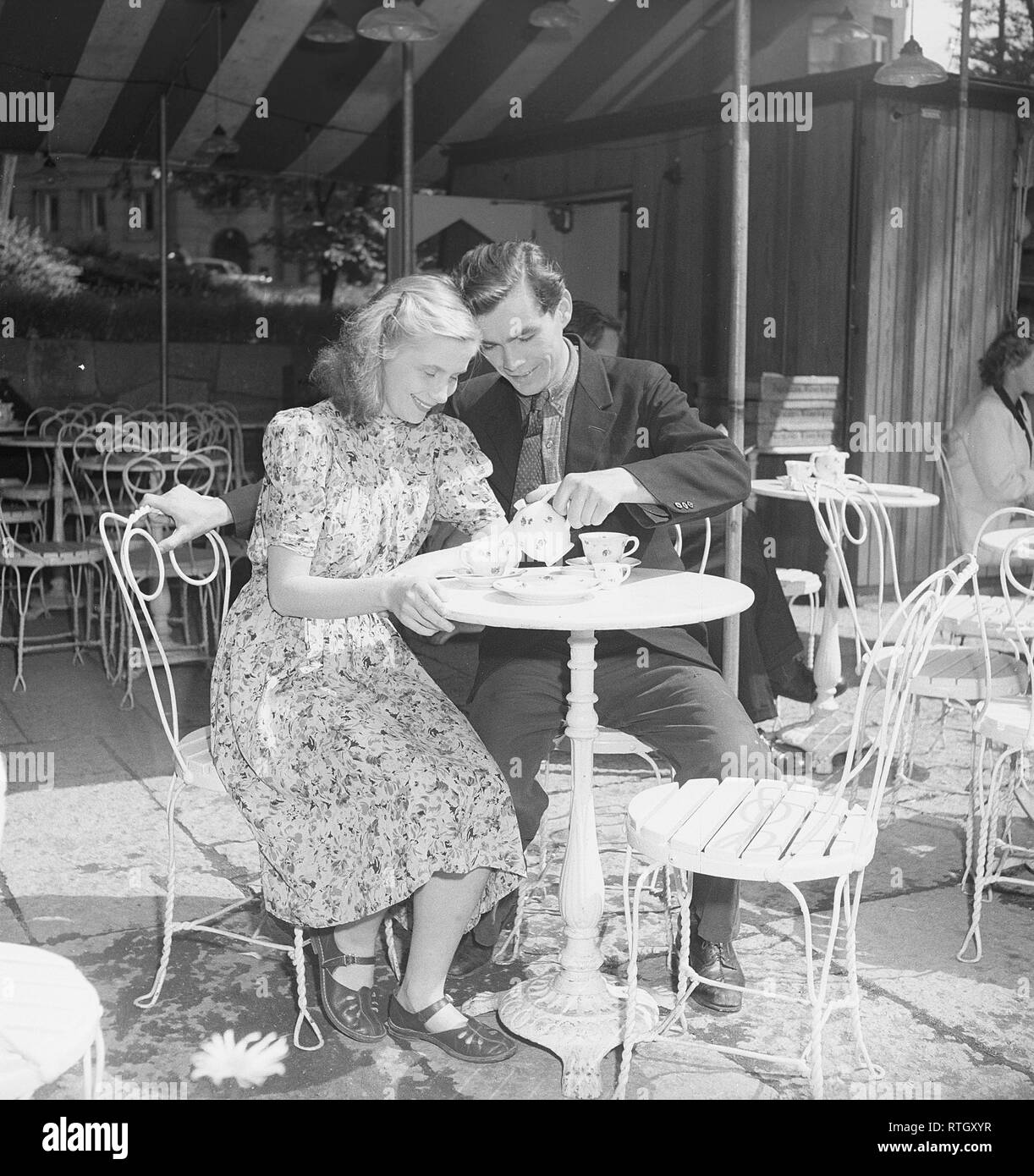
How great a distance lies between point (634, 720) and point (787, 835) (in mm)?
573

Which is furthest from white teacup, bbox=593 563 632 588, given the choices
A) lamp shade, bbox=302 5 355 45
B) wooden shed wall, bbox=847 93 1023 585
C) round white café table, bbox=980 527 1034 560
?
lamp shade, bbox=302 5 355 45

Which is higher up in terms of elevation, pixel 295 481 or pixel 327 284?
pixel 327 284

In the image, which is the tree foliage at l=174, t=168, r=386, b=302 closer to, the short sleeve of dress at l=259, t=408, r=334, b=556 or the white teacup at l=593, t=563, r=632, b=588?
the short sleeve of dress at l=259, t=408, r=334, b=556

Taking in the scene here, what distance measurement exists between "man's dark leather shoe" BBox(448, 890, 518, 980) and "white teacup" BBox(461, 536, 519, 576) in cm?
69

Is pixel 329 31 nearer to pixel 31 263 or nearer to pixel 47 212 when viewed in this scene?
pixel 47 212

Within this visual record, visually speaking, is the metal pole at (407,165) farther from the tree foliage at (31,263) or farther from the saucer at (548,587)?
the tree foliage at (31,263)

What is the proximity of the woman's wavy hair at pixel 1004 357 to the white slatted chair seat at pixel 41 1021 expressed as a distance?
14.4 feet

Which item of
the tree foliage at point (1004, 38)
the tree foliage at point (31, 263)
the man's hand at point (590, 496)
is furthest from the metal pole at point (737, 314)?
the tree foliage at point (31, 263)

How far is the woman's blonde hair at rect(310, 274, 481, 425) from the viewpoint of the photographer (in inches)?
105

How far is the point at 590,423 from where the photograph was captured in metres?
3.09

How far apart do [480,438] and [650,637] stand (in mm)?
628

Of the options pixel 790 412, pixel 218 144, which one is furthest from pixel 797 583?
pixel 218 144

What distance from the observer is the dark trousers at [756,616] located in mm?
4109
